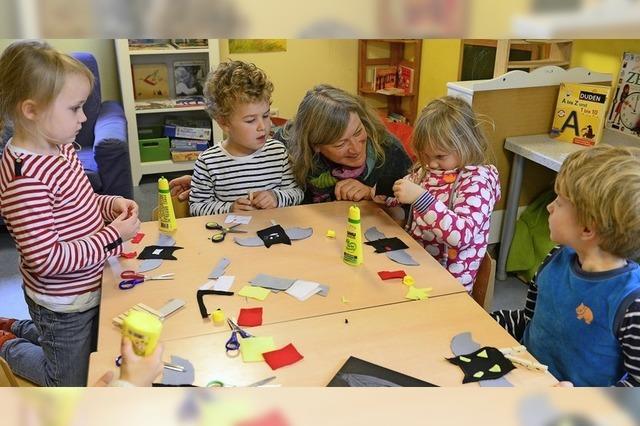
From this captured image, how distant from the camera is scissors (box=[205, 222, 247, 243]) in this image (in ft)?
5.48

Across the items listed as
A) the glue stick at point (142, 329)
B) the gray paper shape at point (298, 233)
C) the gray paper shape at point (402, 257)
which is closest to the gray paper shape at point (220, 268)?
the gray paper shape at point (298, 233)

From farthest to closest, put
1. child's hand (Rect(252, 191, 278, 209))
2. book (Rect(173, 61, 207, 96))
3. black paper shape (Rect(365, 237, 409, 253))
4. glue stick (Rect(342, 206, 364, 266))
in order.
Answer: book (Rect(173, 61, 207, 96)) → child's hand (Rect(252, 191, 278, 209)) → black paper shape (Rect(365, 237, 409, 253)) → glue stick (Rect(342, 206, 364, 266))

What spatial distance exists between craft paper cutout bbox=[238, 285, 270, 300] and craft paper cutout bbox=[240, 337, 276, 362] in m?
0.18

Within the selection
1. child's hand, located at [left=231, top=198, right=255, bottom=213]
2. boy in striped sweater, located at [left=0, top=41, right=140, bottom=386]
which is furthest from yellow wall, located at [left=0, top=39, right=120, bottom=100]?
boy in striped sweater, located at [left=0, top=41, right=140, bottom=386]

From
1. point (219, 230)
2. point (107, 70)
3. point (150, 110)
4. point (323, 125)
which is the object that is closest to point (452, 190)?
point (323, 125)

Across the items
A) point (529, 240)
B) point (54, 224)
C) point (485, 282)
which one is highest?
point (54, 224)

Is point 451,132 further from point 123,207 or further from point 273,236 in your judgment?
point 123,207

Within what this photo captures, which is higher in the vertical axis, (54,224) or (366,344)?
(54,224)

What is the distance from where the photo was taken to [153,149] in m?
4.19

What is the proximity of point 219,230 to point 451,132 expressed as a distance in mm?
774

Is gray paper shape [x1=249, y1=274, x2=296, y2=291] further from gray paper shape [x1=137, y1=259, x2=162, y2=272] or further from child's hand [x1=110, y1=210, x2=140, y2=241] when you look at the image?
child's hand [x1=110, y1=210, x2=140, y2=241]

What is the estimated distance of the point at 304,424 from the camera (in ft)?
0.52

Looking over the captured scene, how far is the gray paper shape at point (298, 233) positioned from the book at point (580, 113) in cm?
160

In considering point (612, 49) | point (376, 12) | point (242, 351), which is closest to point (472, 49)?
point (612, 49)
